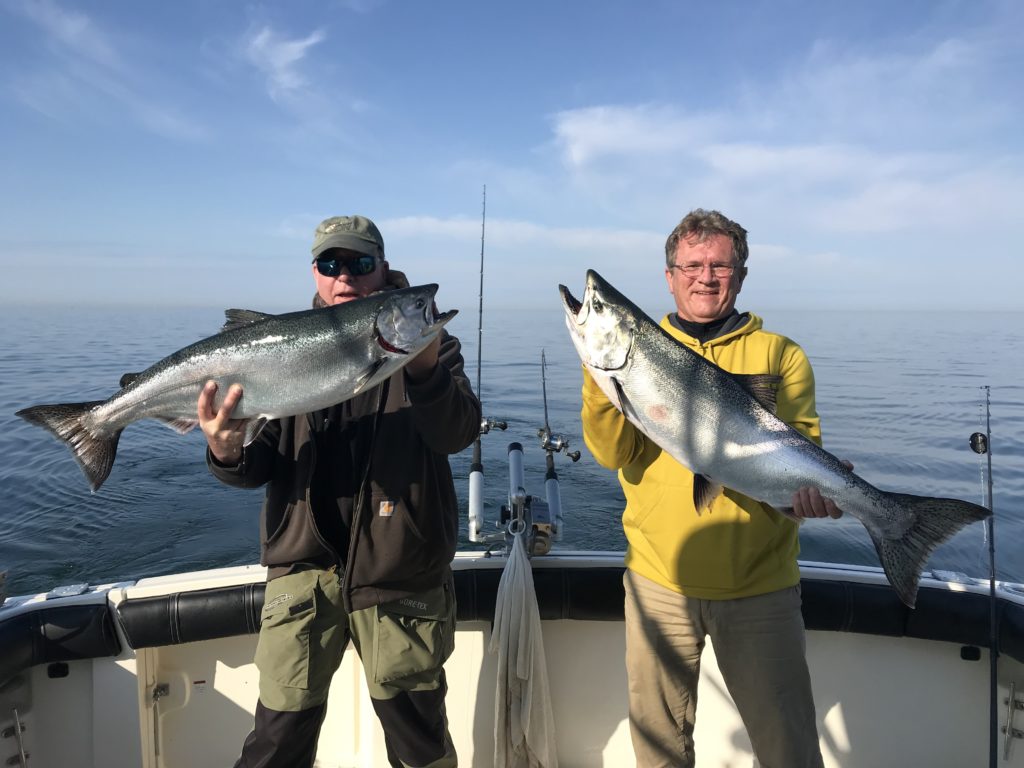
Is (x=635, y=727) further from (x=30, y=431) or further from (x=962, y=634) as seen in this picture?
(x=30, y=431)

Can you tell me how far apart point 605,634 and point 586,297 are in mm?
2366

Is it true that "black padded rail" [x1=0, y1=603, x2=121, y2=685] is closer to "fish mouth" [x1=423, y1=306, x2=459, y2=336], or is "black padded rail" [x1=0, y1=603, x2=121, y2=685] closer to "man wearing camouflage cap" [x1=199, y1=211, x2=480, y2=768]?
"man wearing camouflage cap" [x1=199, y1=211, x2=480, y2=768]

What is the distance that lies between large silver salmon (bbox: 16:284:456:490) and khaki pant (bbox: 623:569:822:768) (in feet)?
5.61

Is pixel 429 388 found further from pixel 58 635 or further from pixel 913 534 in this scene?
pixel 58 635

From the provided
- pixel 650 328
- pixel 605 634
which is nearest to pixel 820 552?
pixel 605 634

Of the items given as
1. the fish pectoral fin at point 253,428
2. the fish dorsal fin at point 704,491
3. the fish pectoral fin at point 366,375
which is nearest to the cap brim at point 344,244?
the fish pectoral fin at point 366,375

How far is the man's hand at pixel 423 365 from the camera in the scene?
2.72 metres

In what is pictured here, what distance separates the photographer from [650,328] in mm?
2725

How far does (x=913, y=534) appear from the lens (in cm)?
276

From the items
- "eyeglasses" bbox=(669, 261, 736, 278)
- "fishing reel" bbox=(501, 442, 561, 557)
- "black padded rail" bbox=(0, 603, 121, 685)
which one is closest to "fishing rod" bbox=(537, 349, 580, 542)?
"fishing reel" bbox=(501, 442, 561, 557)

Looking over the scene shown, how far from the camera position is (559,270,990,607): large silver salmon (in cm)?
270

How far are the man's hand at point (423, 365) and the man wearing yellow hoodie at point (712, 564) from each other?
71cm

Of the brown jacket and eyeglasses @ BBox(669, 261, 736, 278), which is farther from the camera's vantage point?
eyeglasses @ BBox(669, 261, 736, 278)

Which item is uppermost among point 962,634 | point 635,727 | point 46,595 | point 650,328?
point 650,328
